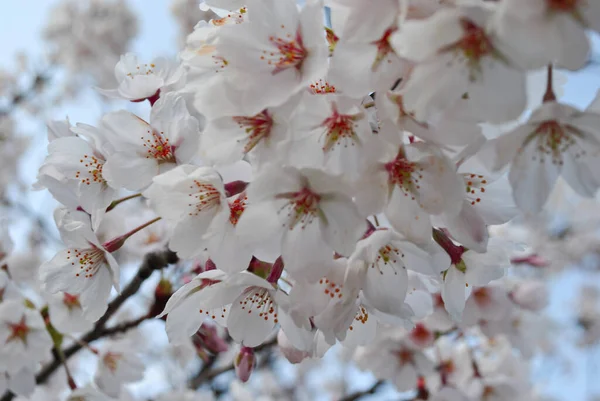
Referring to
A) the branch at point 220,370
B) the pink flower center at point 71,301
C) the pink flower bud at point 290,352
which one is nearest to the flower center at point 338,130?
the pink flower bud at point 290,352

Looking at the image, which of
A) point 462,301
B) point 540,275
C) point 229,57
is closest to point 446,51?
point 229,57

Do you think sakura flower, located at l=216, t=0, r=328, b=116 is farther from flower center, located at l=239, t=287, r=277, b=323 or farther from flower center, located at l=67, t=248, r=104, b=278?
flower center, located at l=67, t=248, r=104, b=278

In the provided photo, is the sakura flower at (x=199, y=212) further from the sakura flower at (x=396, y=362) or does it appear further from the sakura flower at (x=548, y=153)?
the sakura flower at (x=396, y=362)

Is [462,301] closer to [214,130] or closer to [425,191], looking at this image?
[425,191]

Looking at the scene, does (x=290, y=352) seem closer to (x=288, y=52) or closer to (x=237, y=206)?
(x=237, y=206)

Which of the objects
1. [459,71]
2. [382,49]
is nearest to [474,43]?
[459,71]

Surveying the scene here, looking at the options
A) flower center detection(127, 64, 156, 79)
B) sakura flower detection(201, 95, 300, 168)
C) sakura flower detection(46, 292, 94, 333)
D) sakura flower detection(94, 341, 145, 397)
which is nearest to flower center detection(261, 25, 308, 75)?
sakura flower detection(201, 95, 300, 168)
